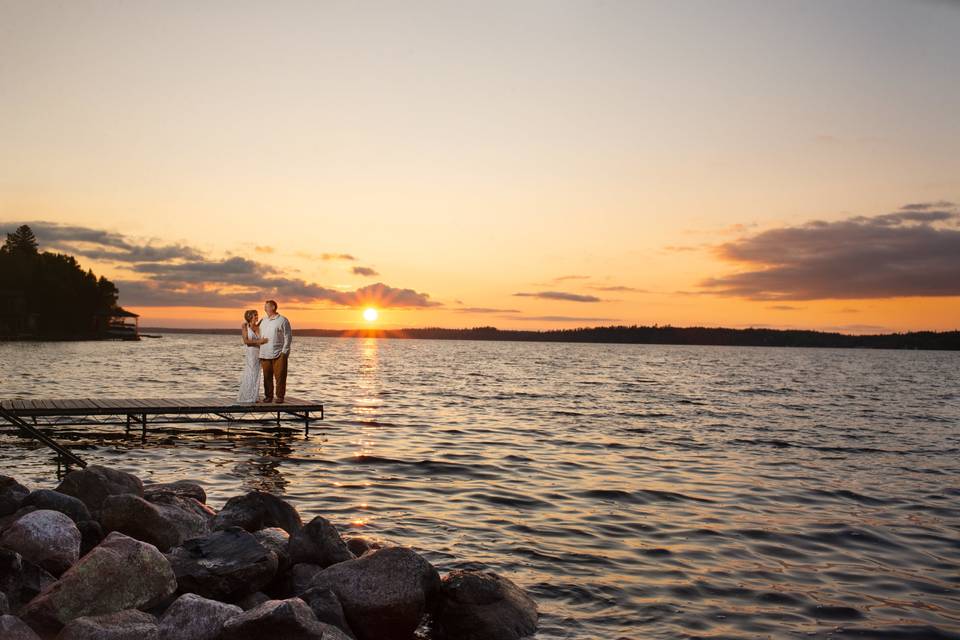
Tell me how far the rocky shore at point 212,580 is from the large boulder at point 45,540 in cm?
1

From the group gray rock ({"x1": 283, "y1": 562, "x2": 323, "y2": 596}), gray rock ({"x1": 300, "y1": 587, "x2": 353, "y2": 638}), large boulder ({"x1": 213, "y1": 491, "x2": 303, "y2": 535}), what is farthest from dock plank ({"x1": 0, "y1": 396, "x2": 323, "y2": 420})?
gray rock ({"x1": 300, "y1": 587, "x2": 353, "y2": 638})

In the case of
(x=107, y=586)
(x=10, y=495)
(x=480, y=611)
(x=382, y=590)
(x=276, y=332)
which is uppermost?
(x=276, y=332)

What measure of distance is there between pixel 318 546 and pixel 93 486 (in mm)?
3501

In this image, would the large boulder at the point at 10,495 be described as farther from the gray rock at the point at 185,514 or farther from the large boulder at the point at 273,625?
the large boulder at the point at 273,625

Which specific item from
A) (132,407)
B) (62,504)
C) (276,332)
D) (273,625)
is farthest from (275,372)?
(273,625)

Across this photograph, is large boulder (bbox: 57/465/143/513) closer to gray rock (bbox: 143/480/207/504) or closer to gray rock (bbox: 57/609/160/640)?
gray rock (bbox: 143/480/207/504)

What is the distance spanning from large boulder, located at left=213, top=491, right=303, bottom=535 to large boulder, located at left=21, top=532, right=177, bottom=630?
213 cm

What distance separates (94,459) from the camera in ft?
59.6

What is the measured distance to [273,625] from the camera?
6027 mm

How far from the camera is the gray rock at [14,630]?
5656mm

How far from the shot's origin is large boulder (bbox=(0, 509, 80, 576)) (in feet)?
25.4

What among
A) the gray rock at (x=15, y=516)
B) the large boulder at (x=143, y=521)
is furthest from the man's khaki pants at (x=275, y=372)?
the large boulder at (x=143, y=521)

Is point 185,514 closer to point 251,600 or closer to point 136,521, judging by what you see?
point 136,521

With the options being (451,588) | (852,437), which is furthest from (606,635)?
(852,437)
